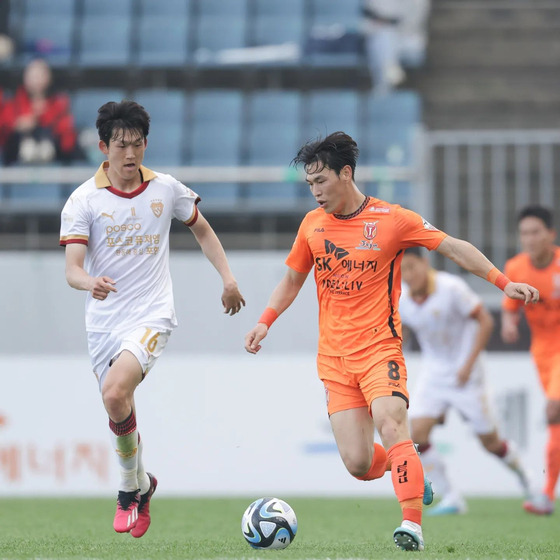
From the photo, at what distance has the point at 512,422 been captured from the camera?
442 inches

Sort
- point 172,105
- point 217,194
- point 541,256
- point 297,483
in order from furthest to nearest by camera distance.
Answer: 1. point 172,105
2. point 217,194
3. point 297,483
4. point 541,256

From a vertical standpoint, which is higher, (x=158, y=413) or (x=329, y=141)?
(x=329, y=141)

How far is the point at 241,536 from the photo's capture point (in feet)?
22.7

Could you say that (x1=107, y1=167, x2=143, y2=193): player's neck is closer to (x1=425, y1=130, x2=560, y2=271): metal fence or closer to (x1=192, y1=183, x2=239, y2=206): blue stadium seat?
(x1=425, y1=130, x2=560, y2=271): metal fence

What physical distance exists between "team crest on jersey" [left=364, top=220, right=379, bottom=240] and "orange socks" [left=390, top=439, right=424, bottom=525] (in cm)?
119

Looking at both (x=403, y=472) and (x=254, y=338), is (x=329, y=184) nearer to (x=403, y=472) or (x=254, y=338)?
(x=254, y=338)

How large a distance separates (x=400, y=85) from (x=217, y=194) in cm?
469

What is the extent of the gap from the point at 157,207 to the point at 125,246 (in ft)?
0.97

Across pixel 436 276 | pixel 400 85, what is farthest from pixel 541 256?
pixel 400 85

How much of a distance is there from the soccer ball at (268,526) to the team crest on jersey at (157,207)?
1752 mm

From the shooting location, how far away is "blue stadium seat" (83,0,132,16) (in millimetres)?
18984

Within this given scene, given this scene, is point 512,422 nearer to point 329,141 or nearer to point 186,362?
point 186,362

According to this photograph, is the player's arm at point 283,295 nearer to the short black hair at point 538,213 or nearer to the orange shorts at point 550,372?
the short black hair at point 538,213

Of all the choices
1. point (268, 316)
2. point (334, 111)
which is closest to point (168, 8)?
point (334, 111)
